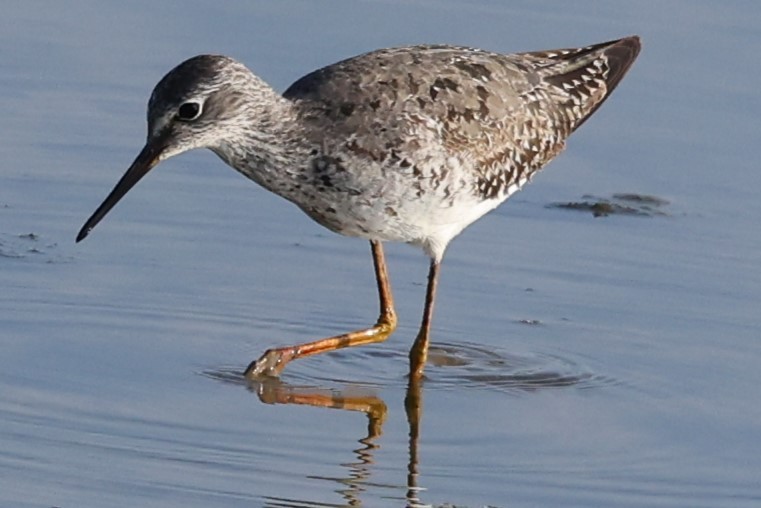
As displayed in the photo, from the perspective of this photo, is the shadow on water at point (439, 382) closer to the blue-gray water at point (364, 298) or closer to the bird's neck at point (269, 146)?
the blue-gray water at point (364, 298)

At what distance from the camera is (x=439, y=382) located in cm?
1215

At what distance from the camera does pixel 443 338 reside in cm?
1275

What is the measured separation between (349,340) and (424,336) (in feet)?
1.50

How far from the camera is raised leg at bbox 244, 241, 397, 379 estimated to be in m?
11.9

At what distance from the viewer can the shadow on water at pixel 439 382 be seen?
37.9 ft

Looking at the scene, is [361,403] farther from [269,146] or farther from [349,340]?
[269,146]

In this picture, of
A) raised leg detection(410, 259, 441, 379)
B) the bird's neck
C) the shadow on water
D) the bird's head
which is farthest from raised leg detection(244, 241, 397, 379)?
the bird's head

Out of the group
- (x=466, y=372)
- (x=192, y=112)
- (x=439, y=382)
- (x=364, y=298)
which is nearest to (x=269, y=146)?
(x=192, y=112)

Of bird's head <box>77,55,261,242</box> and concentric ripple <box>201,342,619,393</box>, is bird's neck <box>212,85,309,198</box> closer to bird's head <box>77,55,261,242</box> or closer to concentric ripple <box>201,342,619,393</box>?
bird's head <box>77,55,261,242</box>

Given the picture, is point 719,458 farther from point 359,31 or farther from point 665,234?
point 359,31

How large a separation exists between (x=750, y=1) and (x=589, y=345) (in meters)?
5.42

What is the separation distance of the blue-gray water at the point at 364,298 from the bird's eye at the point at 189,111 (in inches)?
59.9

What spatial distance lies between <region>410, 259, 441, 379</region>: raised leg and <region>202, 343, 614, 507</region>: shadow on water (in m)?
0.09

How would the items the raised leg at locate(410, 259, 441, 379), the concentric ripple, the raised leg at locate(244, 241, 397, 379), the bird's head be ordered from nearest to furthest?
the bird's head, the raised leg at locate(244, 241, 397, 379), the concentric ripple, the raised leg at locate(410, 259, 441, 379)
